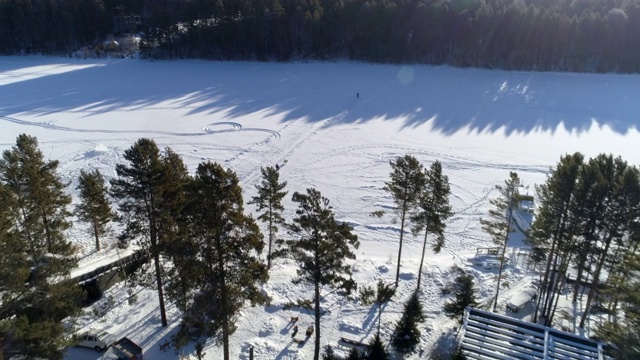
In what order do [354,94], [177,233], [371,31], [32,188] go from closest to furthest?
[177,233] → [32,188] → [354,94] → [371,31]

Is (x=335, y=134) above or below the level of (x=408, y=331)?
above

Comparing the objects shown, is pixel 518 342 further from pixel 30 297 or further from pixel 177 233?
pixel 30 297

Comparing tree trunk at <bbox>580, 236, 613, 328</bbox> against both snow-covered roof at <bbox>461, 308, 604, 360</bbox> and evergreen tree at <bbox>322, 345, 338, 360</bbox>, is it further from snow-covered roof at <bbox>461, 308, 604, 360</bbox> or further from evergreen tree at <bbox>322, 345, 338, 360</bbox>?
evergreen tree at <bbox>322, 345, 338, 360</bbox>

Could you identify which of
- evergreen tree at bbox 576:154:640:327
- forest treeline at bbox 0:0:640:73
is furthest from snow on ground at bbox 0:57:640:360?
evergreen tree at bbox 576:154:640:327

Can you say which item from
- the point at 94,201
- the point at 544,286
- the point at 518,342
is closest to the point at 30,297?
the point at 94,201

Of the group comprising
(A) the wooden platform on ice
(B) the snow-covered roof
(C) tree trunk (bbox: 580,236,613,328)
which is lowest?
(A) the wooden platform on ice

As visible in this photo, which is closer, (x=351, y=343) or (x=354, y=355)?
(x=354, y=355)
